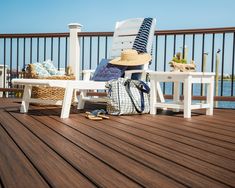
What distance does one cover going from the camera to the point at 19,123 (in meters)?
2.89

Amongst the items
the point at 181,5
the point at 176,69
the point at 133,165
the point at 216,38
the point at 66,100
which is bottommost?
the point at 133,165

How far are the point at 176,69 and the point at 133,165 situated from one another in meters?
2.48

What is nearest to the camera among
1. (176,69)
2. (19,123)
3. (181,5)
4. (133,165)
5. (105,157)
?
(133,165)

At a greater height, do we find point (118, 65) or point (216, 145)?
point (118, 65)

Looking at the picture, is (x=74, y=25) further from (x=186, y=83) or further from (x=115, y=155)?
(x=115, y=155)

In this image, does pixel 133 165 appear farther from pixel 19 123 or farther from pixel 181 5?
pixel 181 5

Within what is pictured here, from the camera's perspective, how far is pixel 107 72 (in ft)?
14.2

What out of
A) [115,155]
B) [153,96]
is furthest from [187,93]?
[115,155]

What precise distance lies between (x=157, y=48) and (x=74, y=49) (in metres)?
1.32

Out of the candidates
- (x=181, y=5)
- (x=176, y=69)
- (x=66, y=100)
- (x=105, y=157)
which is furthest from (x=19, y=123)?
(x=181, y=5)

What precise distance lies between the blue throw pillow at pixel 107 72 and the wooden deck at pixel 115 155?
4.75 feet

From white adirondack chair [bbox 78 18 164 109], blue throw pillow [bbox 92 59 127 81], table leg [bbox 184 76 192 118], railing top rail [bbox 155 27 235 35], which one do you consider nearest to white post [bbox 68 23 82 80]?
white adirondack chair [bbox 78 18 164 109]

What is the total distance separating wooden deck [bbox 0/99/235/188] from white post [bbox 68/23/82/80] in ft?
8.64

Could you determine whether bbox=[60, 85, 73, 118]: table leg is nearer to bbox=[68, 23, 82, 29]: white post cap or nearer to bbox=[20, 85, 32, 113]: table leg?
bbox=[20, 85, 32, 113]: table leg
